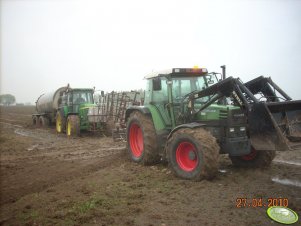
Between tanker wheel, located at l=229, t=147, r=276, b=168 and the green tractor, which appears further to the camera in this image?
the green tractor

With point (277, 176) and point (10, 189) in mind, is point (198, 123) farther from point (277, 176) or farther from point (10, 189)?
point (10, 189)

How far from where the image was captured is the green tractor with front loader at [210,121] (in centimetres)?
632

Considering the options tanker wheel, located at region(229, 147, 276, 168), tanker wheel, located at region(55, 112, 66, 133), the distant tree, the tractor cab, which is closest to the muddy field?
tanker wheel, located at region(229, 147, 276, 168)

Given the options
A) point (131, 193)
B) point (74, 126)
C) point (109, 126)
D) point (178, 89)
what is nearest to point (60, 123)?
point (74, 126)

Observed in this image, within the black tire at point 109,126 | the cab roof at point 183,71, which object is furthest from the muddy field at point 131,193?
the black tire at point 109,126

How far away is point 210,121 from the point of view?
711 cm

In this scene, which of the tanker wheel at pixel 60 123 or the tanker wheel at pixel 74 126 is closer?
the tanker wheel at pixel 74 126

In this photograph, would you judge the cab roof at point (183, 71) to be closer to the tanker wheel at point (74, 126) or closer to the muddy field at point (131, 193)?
the muddy field at point (131, 193)

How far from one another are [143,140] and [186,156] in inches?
57.4

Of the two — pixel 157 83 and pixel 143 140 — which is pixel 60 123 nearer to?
pixel 143 140

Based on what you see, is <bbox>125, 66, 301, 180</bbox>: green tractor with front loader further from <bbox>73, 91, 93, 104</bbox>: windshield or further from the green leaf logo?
<bbox>73, 91, 93, 104</bbox>: windshield

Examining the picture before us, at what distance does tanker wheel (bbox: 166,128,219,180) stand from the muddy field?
0.69ft

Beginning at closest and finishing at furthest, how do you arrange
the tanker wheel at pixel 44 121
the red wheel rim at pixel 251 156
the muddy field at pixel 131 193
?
the muddy field at pixel 131 193 → the red wheel rim at pixel 251 156 → the tanker wheel at pixel 44 121

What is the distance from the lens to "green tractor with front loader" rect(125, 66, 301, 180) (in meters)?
6.32
